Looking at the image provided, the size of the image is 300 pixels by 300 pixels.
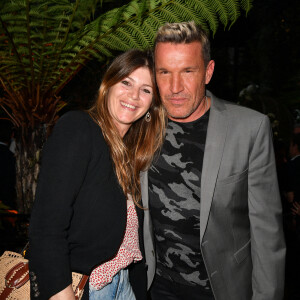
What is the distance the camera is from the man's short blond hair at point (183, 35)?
5.95ft

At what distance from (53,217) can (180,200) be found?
0.79 meters

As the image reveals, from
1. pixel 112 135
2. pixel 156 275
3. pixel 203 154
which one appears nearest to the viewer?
pixel 112 135

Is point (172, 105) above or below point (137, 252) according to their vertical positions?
above

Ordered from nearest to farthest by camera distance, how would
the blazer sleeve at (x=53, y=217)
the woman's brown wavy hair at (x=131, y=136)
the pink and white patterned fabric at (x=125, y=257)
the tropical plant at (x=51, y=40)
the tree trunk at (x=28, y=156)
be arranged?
the blazer sleeve at (x=53, y=217) → the pink and white patterned fabric at (x=125, y=257) → the woman's brown wavy hair at (x=131, y=136) → the tropical plant at (x=51, y=40) → the tree trunk at (x=28, y=156)

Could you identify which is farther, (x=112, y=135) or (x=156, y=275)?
(x=156, y=275)

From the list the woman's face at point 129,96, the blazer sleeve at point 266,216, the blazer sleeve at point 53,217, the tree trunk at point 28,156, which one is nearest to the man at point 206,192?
the blazer sleeve at point 266,216

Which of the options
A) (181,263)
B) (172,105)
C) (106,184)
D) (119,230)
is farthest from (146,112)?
(181,263)

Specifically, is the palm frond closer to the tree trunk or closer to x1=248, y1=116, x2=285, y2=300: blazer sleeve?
the tree trunk

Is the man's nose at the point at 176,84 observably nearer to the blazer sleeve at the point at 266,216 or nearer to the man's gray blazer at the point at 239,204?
the man's gray blazer at the point at 239,204

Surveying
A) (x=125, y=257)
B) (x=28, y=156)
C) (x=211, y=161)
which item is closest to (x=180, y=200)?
(x=211, y=161)

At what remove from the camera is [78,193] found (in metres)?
1.46

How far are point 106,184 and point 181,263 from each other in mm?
777

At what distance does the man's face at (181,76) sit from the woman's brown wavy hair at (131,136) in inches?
4.1

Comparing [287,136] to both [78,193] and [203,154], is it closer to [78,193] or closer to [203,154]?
[203,154]
